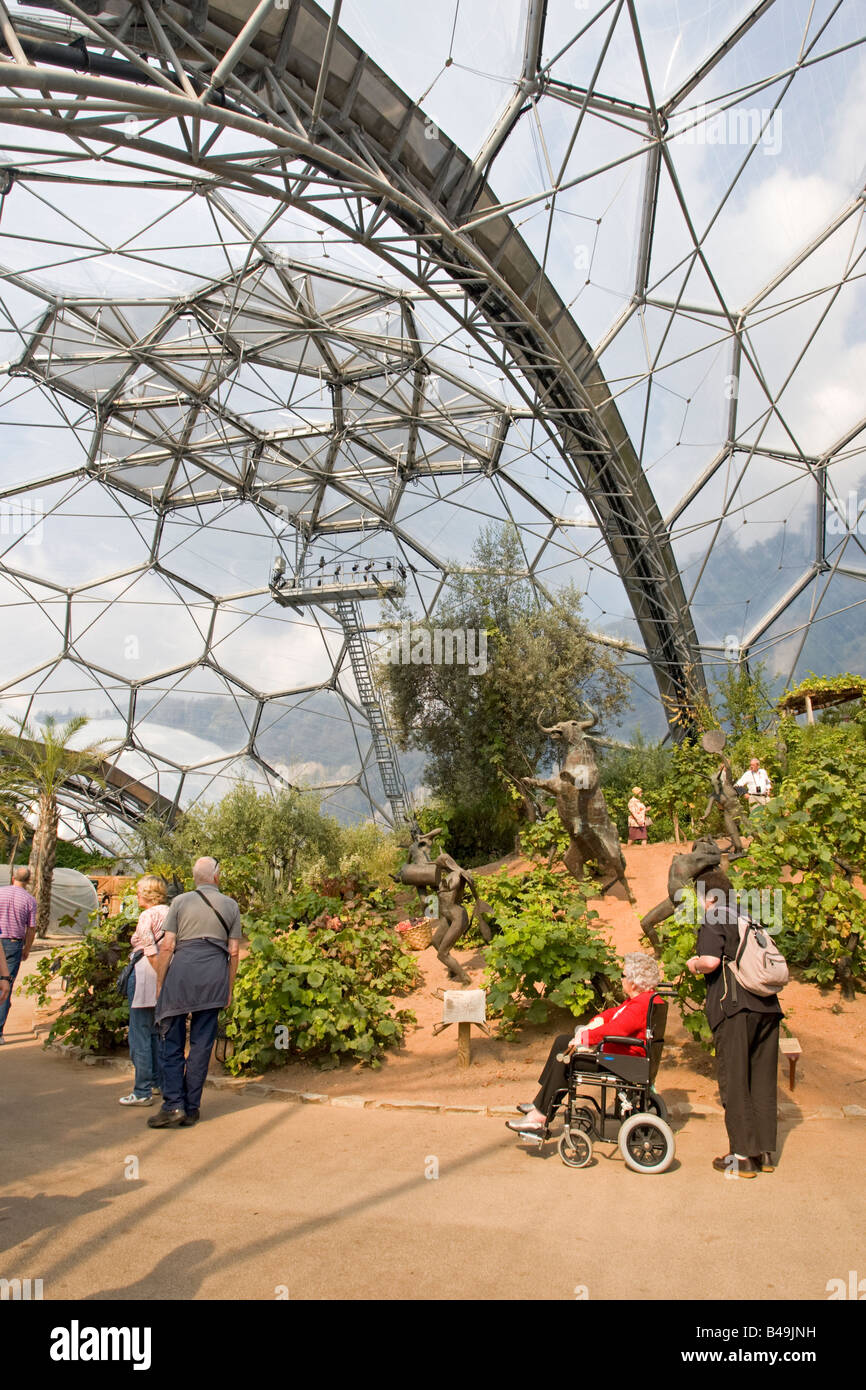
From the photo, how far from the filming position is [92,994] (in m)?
8.54

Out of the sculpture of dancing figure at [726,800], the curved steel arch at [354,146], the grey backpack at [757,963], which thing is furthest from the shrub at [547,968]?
the curved steel arch at [354,146]

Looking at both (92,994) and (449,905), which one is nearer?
(92,994)

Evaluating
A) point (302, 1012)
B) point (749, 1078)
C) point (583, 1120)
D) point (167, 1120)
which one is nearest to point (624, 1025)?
point (583, 1120)

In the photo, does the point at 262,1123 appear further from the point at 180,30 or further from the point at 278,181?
the point at 278,181

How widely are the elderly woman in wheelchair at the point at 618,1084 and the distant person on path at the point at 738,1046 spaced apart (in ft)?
1.24

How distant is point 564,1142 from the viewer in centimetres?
494

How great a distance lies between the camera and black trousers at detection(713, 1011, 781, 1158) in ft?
15.6

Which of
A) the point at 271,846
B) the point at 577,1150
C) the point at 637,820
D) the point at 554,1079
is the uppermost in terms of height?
the point at 637,820

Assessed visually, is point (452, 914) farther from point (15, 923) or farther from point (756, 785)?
point (756, 785)

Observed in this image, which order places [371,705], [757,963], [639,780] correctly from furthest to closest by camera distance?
1. [371,705]
2. [639,780]
3. [757,963]

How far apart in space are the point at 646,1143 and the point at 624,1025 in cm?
68

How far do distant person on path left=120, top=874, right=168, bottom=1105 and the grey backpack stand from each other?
13.3 ft

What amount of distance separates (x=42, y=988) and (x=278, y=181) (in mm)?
13457
